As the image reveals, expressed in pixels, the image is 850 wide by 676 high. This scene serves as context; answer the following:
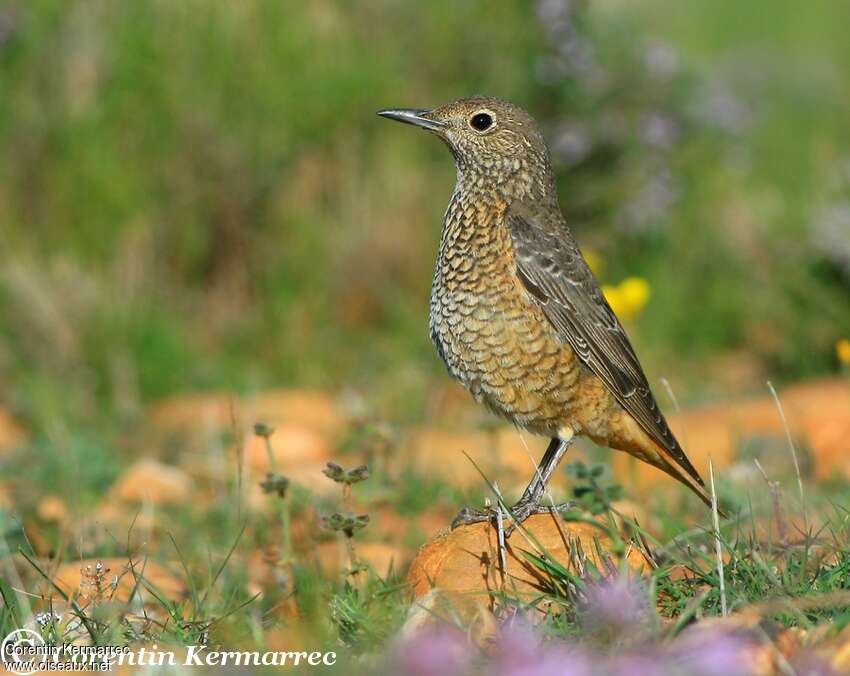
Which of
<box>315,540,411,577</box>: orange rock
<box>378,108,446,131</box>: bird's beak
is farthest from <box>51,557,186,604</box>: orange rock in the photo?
<box>378,108,446,131</box>: bird's beak

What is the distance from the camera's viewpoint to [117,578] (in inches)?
152

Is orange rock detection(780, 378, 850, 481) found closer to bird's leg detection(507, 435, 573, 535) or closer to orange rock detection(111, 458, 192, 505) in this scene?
bird's leg detection(507, 435, 573, 535)

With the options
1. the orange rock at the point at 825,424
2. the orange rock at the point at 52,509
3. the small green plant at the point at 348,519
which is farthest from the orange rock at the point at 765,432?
the orange rock at the point at 52,509

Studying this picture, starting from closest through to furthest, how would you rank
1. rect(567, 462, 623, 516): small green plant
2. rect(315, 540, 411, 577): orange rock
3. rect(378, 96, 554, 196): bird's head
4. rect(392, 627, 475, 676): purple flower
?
rect(392, 627, 475, 676): purple flower, rect(567, 462, 623, 516): small green plant, rect(315, 540, 411, 577): orange rock, rect(378, 96, 554, 196): bird's head

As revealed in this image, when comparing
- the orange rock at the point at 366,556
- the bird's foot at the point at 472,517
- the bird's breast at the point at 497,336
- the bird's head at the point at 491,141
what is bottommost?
the orange rock at the point at 366,556

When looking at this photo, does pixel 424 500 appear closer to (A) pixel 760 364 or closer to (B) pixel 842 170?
(A) pixel 760 364

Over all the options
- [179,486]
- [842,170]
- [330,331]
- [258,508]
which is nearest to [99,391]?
[330,331]

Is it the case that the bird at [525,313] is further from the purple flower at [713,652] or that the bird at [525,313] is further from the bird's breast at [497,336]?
the purple flower at [713,652]

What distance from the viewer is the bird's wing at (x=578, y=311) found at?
4.70m

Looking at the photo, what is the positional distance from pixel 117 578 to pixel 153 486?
8.30 ft

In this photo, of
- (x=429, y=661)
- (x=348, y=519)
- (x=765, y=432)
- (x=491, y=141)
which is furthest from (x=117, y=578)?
(x=765, y=432)

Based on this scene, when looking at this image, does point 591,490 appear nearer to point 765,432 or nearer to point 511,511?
point 511,511

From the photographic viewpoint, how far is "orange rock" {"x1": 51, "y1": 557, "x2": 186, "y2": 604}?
12.7ft

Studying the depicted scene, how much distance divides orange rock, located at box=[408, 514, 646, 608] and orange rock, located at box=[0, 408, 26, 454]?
376cm
